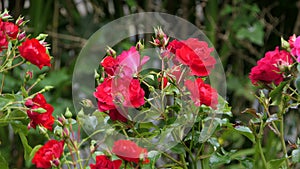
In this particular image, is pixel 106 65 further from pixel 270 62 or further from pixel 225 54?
pixel 225 54

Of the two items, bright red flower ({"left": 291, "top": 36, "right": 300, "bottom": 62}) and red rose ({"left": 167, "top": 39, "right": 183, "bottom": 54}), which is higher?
red rose ({"left": 167, "top": 39, "right": 183, "bottom": 54})

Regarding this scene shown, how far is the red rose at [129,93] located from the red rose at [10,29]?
0.75 feet

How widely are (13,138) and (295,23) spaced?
1233mm

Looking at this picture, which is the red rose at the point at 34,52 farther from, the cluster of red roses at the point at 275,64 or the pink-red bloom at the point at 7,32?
the cluster of red roses at the point at 275,64

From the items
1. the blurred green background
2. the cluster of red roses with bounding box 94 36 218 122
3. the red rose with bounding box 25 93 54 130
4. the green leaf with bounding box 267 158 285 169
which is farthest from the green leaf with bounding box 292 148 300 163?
the blurred green background

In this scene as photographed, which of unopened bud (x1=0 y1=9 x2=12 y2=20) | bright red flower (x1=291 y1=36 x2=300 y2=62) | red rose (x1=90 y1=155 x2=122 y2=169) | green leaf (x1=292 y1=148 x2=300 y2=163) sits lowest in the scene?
green leaf (x1=292 y1=148 x2=300 y2=163)

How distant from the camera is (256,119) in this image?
3.38ft

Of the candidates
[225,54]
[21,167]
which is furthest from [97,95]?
[225,54]

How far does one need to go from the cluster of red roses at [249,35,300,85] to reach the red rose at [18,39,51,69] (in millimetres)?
328

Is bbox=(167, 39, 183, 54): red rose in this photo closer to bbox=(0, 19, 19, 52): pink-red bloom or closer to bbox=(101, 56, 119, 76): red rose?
bbox=(101, 56, 119, 76): red rose

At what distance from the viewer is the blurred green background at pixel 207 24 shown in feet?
8.20

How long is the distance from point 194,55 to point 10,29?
30cm

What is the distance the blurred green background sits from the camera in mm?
2500

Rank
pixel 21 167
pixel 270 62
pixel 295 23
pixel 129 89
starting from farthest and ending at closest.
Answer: pixel 295 23 < pixel 21 167 < pixel 270 62 < pixel 129 89
